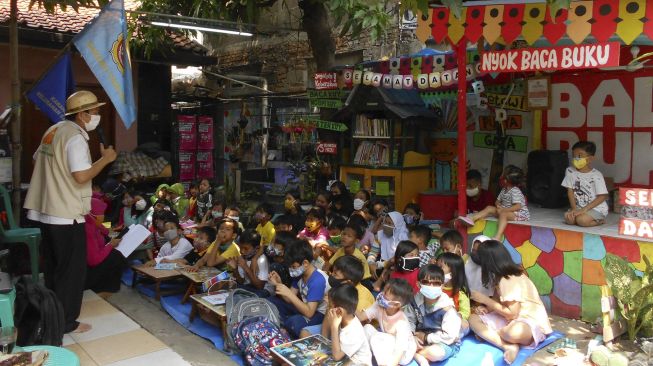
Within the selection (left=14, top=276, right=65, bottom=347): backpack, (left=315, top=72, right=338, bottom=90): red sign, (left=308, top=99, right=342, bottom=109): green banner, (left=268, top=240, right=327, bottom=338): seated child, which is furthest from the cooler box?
(left=14, top=276, right=65, bottom=347): backpack

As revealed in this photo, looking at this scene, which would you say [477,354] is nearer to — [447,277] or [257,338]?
[447,277]

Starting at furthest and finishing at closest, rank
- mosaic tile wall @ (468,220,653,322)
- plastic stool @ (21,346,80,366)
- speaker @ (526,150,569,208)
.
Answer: speaker @ (526,150,569,208) → mosaic tile wall @ (468,220,653,322) → plastic stool @ (21,346,80,366)

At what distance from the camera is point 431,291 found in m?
4.36

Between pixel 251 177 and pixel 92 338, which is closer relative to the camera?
pixel 92 338

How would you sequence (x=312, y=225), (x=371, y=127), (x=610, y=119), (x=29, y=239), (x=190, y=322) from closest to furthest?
(x=190, y=322), (x=29, y=239), (x=312, y=225), (x=610, y=119), (x=371, y=127)

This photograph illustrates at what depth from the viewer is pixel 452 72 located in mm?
7305

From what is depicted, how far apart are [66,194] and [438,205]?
5620 millimetres

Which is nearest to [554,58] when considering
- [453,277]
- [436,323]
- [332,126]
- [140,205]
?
[453,277]

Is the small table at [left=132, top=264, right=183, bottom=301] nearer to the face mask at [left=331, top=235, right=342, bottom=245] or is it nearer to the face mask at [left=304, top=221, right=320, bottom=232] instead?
the face mask at [left=304, top=221, right=320, bottom=232]

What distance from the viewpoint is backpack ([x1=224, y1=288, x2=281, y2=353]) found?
4820 millimetres

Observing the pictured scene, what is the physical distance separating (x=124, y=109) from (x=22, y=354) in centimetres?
258

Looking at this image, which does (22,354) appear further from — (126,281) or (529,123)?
(529,123)

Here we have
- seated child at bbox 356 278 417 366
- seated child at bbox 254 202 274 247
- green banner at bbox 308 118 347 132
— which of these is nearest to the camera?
seated child at bbox 356 278 417 366

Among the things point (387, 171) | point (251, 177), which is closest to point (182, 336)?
point (387, 171)
